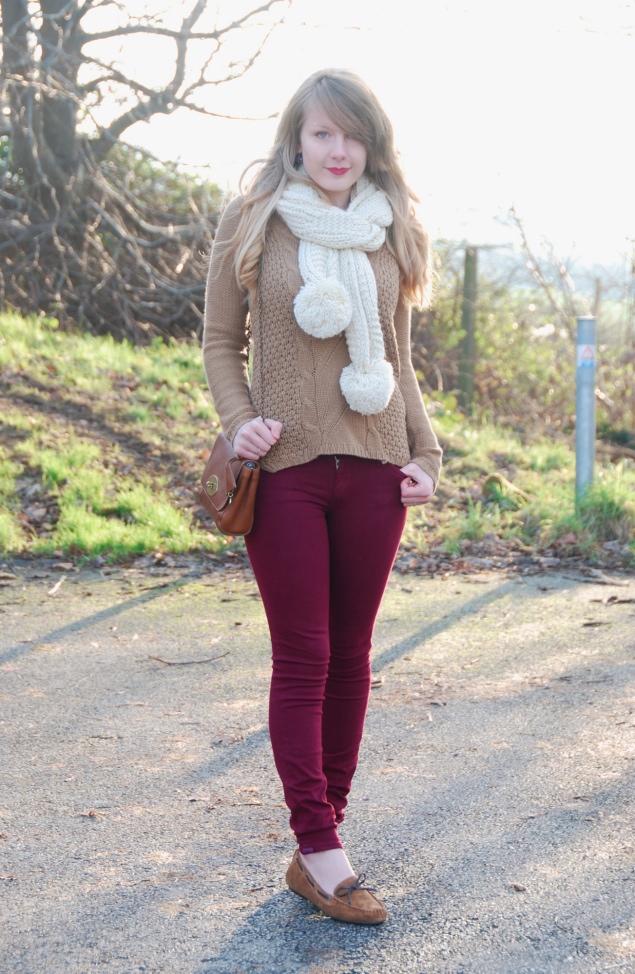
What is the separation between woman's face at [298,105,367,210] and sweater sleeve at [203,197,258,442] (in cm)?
21

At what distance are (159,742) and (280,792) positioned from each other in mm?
558

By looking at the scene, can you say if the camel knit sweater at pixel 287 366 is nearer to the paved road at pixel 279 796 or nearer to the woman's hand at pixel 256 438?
the woman's hand at pixel 256 438

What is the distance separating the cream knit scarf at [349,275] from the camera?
8.24ft

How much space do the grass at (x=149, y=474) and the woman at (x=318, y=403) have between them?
3.68m

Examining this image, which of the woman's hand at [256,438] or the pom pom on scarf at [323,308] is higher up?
the pom pom on scarf at [323,308]

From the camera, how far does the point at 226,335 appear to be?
2.70 m

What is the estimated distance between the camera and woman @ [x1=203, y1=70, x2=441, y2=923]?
2498 mm

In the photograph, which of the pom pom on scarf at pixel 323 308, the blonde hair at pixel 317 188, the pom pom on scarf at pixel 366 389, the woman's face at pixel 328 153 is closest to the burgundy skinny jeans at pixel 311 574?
the pom pom on scarf at pixel 366 389

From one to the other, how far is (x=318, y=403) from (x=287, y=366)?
12 cm

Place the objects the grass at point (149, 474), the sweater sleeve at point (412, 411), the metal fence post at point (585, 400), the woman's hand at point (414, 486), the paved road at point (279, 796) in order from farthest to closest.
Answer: the metal fence post at point (585, 400) < the grass at point (149, 474) < the sweater sleeve at point (412, 411) < the woman's hand at point (414, 486) < the paved road at point (279, 796)

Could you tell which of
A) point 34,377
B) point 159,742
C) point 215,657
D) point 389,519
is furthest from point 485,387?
point 389,519

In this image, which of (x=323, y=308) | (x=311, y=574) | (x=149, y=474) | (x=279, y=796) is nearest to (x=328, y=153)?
(x=323, y=308)

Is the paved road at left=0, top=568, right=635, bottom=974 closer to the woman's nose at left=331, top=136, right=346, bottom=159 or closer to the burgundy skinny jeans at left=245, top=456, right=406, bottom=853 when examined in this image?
the burgundy skinny jeans at left=245, top=456, right=406, bottom=853

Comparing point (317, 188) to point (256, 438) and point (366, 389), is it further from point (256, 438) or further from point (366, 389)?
point (256, 438)
